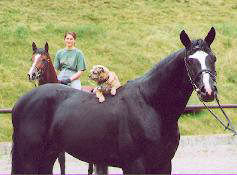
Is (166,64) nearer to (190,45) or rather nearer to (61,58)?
(190,45)

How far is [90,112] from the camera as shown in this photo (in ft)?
14.3

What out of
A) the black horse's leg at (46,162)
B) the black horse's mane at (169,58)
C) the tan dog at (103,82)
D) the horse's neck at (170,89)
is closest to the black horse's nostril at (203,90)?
the horse's neck at (170,89)

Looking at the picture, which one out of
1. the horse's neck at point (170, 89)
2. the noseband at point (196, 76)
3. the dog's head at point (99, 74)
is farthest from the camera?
the dog's head at point (99, 74)

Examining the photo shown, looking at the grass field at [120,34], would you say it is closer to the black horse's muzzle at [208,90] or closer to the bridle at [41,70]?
the bridle at [41,70]

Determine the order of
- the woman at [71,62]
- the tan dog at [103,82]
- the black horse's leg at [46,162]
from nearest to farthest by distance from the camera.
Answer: the tan dog at [103,82] → the black horse's leg at [46,162] → the woman at [71,62]

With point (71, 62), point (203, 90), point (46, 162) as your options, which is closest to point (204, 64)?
point (203, 90)

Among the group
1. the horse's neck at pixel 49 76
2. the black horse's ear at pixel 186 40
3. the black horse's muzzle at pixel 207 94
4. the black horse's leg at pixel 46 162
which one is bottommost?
the black horse's leg at pixel 46 162

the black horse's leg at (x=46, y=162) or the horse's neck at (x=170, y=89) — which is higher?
the horse's neck at (x=170, y=89)

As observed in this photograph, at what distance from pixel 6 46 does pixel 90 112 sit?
1326 centimetres

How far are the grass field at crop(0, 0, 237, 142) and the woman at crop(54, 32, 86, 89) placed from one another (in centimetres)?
527

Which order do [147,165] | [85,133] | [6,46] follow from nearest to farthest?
[147,165] < [85,133] < [6,46]

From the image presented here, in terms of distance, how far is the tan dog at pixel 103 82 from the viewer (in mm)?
4406

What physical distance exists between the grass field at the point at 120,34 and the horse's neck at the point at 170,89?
790 centimetres

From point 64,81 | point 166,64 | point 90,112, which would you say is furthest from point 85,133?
point 64,81
